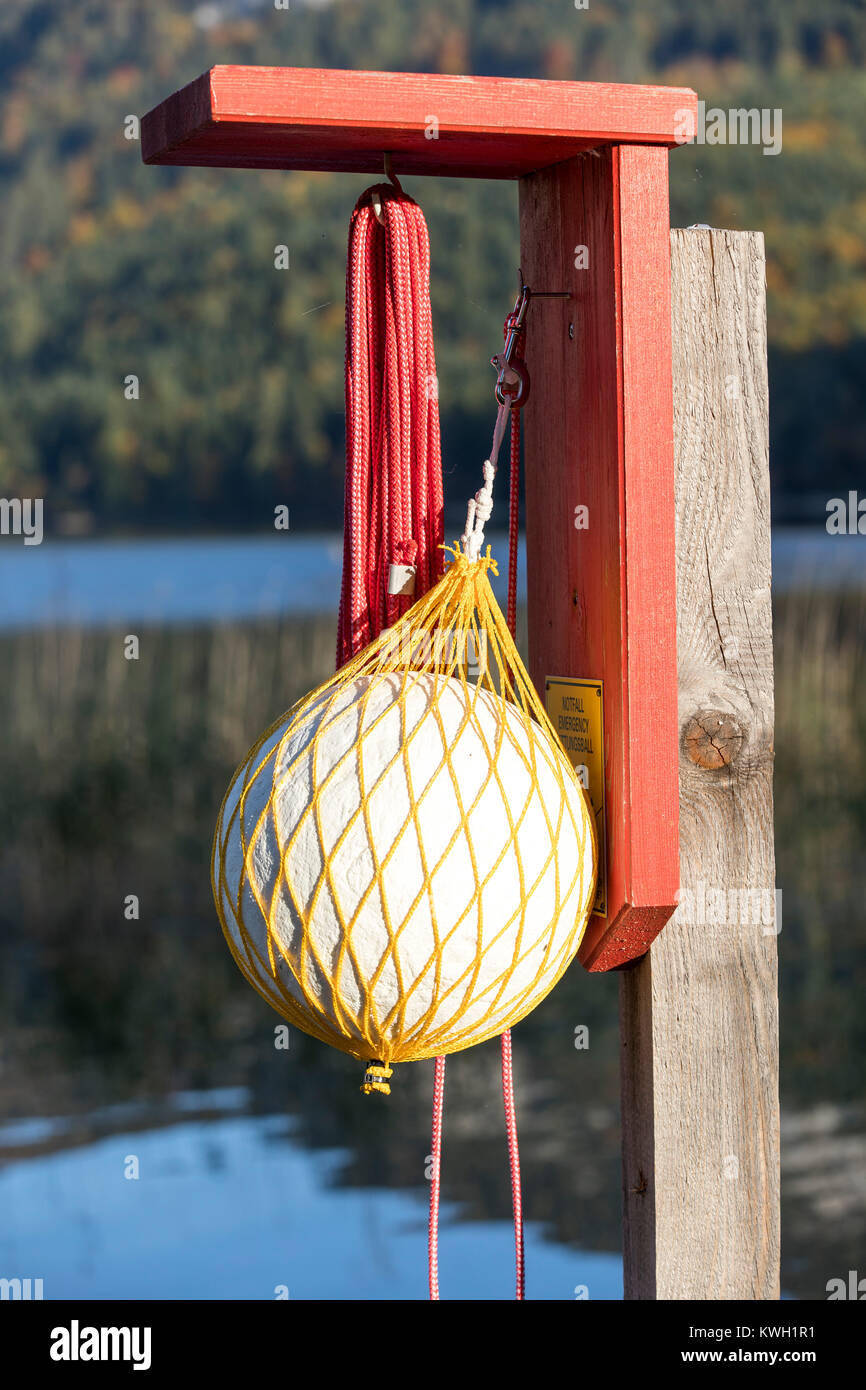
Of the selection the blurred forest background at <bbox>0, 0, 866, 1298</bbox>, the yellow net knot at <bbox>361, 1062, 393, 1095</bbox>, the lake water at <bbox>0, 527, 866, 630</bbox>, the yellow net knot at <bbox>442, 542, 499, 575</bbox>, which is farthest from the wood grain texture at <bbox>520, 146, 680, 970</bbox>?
the lake water at <bbox>0, 527, 866, 630</bbox>

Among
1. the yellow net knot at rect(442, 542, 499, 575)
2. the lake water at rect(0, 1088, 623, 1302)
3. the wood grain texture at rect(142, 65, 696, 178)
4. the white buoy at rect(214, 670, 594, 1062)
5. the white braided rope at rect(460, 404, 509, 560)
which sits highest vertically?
the wood grain texture at rect(142, 65, 696, 178)

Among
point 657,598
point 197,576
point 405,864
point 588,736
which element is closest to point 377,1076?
point 405,864

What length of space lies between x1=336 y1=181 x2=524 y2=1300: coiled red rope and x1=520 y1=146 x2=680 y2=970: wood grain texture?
0.15m

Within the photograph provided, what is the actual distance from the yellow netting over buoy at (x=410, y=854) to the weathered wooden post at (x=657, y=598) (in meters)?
0.11

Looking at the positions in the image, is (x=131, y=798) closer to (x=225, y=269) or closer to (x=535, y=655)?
(x=535, y=655)

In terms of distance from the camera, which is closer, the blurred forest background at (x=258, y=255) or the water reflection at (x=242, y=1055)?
the water reflection at (x=242, y=1055)

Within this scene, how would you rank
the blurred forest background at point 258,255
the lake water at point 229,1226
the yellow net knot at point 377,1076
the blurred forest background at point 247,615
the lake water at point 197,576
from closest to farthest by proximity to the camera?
the yellow net knot at point 377,1076
the lake water at point 229,1226
the blurred forest background at point 247,615
the lake water at point 197,576
the blurred forest background at point 258,255

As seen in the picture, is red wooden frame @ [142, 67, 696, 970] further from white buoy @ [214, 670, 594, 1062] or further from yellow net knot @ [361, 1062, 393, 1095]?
yellow net knot @ [361, 1062, 393, 1095]

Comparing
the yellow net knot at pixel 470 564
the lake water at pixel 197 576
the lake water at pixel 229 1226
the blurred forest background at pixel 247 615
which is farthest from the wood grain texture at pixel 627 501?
the lake water at pixel 197 576

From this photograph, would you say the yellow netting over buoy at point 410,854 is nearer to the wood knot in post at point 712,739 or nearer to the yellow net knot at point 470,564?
the yellow net knot at point 470,564

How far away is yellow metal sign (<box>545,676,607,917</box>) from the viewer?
1607 millimetres

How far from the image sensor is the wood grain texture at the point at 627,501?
1.55m

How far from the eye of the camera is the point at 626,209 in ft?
5.07
